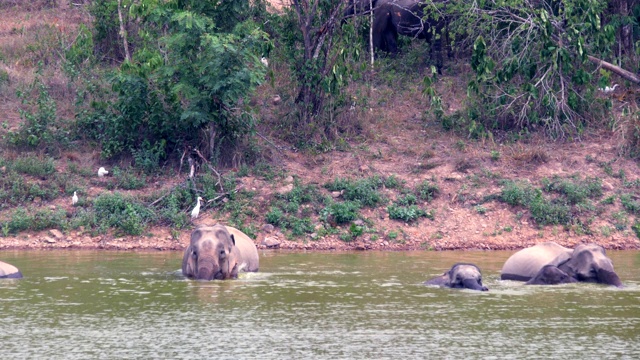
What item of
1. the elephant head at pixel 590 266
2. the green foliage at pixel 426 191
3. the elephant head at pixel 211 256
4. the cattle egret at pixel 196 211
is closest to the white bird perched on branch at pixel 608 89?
the green foliage at pixel 426 191

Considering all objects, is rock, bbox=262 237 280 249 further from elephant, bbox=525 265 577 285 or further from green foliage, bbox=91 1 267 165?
elephant, bbox=525 265 577 285

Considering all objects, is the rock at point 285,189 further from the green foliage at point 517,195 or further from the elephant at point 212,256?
the elephant at point 212,256

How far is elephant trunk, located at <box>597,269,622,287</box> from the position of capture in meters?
14.3

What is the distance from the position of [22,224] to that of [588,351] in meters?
12.4

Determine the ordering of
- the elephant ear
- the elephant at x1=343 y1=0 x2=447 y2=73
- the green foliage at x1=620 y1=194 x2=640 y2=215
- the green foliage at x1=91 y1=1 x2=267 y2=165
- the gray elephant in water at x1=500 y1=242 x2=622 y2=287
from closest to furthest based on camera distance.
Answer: the gray elephant in water at x1=500 y1=242 x2=622 y2=287
the elephant ear
the green foliage at x1=91 y1=1 x2=267 y2=165
the green foliage at x1=620 y1=194 x2=640 y2=215
the elephant at x1=343 y1=0 x2=447 y2=73

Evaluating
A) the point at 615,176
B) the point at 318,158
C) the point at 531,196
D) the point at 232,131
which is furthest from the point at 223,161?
the point at 615,176

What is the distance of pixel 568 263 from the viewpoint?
15125 mm

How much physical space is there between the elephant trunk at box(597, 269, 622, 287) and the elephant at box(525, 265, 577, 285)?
1.59ft

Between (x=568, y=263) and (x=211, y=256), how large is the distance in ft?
17.5

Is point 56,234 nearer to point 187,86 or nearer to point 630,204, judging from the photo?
point 187,86

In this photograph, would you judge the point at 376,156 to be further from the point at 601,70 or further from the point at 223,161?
the point at 601,70

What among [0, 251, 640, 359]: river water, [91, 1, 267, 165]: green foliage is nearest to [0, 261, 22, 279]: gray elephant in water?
[0, 251, 640, 359]: river water

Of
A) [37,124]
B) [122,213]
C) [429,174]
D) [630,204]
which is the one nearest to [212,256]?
[122,213]

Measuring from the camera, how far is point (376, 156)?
2259 centimetres
